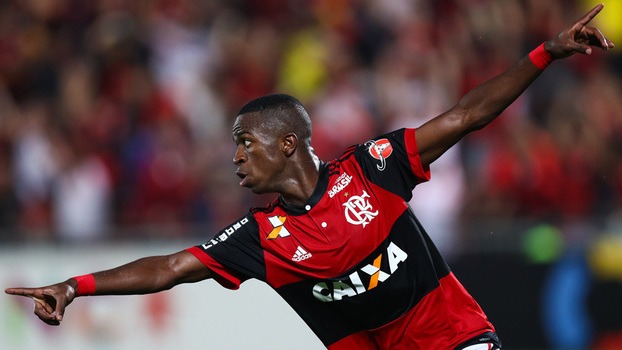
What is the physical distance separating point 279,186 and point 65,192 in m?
6.60

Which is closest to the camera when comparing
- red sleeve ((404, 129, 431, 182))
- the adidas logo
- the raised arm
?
the raised arm

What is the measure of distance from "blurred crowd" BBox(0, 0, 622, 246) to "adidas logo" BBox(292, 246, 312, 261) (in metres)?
4.70

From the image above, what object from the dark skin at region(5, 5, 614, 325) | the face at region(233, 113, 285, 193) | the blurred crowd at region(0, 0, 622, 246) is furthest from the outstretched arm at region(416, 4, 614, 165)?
the blurred crowd at region(0, 0, 622, 246)

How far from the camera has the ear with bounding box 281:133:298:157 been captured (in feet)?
24.0

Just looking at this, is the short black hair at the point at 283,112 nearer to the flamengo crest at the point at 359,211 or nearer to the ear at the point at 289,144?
the ear at the point at 289,144

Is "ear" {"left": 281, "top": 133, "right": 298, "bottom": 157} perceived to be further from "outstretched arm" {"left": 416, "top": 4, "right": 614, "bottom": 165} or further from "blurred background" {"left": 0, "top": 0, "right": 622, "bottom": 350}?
"blurred background" {"left": 0, "top": 0, "right": 622, "bottom": 350}

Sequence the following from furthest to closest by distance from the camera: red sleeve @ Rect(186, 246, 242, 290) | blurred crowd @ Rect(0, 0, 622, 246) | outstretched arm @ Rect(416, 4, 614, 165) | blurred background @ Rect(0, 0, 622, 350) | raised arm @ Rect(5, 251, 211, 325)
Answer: blurred crowd @ Rect(0, 0, 622, 246) → blurred background @ Rect(0, 0, 622, 350) → red sleeve @ Rect(186, 246, 242, 290) → outstretched arm @ Rect(416, 4, 614, 165) → raised arm @ Rect(5, 251, 211, 325)

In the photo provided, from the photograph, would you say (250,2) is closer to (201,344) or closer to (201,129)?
(201,129)

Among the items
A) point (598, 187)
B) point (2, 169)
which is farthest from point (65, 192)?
point (598, 187)

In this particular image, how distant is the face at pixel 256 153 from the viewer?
7266 millimetres

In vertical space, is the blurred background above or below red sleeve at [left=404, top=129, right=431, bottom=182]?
above

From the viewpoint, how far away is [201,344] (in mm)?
12164

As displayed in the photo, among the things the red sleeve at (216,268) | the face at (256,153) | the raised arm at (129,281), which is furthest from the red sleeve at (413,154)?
the raised arm at (129,281)

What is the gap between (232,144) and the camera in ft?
44.4
